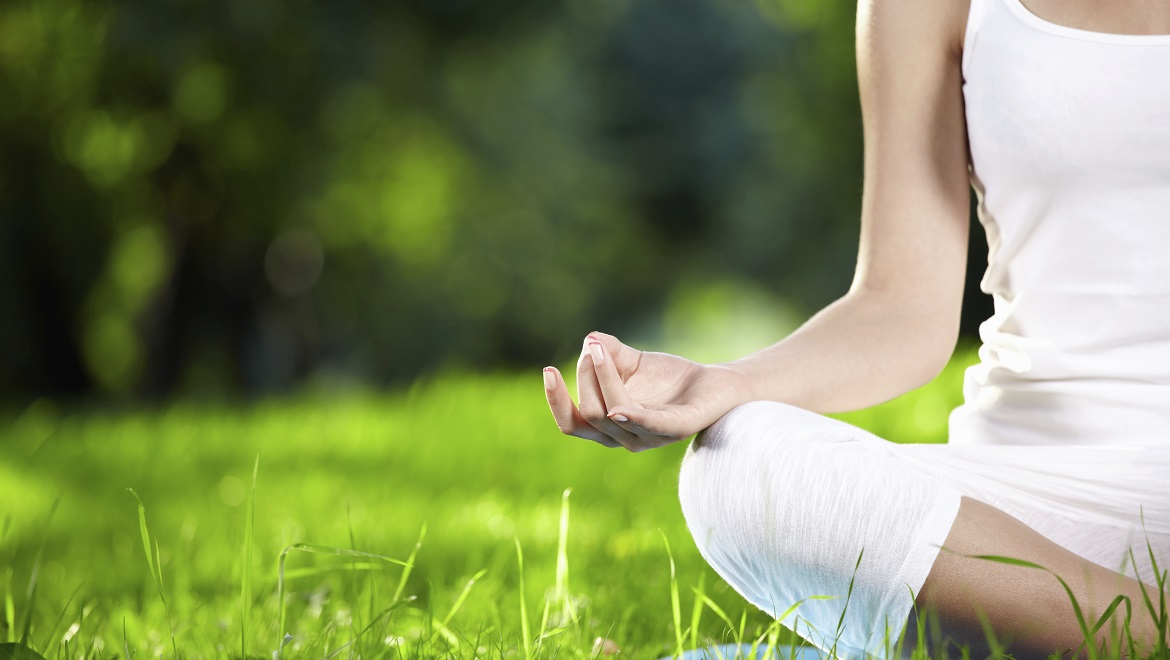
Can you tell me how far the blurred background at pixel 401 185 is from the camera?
10781 millimetres

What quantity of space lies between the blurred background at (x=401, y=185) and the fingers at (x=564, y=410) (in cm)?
522

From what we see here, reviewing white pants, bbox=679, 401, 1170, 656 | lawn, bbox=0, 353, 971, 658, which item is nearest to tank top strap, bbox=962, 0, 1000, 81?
white pants, bbox=679, 401, 1170, 656

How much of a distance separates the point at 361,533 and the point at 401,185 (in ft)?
41.6

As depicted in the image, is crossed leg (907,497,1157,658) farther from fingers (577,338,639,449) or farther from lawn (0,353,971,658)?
fingers (577,338,639,449)

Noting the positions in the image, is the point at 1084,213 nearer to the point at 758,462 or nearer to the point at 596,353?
the point at 758,462

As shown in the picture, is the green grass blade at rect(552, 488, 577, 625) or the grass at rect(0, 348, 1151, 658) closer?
the green grass blade at rect(552, 488, 577, 625)

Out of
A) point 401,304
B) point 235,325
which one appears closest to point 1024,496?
point 235,325

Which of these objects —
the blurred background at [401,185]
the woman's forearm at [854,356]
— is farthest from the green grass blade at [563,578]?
the blurred background at [401,185]

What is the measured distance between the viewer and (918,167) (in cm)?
174

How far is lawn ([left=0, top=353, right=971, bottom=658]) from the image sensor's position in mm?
1795

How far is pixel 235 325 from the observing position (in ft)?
46.6

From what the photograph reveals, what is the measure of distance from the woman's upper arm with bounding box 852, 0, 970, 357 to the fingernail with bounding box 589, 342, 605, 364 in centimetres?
56

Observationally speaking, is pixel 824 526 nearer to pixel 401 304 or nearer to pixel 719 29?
pixel 719 29

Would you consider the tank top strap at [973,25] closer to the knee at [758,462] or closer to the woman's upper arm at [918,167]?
the woman's upper arm at [918,167]
